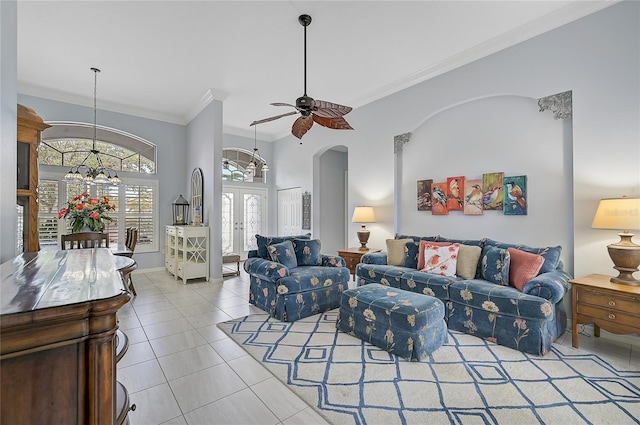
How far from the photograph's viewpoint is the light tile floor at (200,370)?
1.87 m

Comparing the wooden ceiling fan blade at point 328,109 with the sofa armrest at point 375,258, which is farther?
the sofa armrest at point 375,258

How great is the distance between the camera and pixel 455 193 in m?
4.16

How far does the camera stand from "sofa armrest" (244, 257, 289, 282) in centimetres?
348

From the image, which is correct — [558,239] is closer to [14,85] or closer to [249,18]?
[249,18]

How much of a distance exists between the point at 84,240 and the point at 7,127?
2.56 meters

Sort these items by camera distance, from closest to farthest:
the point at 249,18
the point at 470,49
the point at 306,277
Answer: the point at 249,18 < the point at 306,277 < the point at 470,49

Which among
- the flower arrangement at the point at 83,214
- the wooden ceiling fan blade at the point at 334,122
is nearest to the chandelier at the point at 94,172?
the flower arrangement at the point at 83,214

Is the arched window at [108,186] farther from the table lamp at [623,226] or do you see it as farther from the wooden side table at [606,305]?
the table lamp at [623,226]

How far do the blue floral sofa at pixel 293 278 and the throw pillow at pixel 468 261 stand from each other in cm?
143

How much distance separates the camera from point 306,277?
3576 millimetres

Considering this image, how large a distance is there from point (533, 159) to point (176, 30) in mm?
4510

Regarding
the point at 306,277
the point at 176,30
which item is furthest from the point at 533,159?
the point at 176,30

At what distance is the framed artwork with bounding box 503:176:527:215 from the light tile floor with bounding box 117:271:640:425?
1418mm

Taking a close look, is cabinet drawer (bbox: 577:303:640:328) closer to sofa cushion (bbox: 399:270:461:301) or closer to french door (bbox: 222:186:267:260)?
sofa cushion (bbox: 399:270:461:301)
